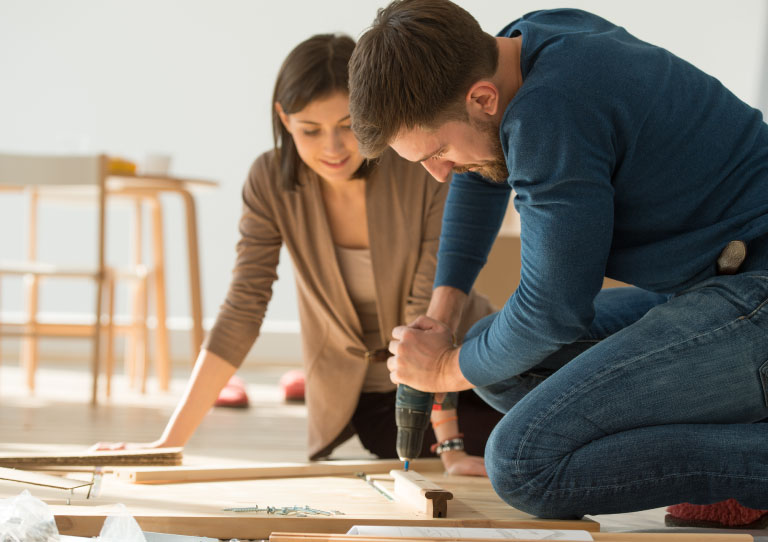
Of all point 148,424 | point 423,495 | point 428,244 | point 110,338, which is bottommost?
point 148,424

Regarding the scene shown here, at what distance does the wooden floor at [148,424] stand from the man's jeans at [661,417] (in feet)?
0.89

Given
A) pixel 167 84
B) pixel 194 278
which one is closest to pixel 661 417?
pixel 194 278

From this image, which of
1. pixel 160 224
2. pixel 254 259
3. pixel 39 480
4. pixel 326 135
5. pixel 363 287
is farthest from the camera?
pixel 160 224

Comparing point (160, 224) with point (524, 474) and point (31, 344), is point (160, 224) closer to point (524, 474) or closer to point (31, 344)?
point (31, 344)

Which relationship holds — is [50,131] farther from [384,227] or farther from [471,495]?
[471,495]

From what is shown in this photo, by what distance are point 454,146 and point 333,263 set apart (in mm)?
869

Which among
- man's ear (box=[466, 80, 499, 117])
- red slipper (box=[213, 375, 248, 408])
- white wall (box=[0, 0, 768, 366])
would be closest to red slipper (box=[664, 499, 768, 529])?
man's ear (box=[466, 80, 499, 117])

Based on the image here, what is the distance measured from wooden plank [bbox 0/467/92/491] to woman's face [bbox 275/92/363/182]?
0.83 meters

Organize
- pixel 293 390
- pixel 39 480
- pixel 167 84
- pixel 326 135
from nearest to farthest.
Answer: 1. pixel 39 480
2. pixel 326 135
3. pixel 293 390
4. pixel 167 84

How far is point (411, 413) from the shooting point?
1621mm

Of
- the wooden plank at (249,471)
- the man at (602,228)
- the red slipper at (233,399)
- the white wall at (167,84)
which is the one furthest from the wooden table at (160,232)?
the man at (602,228)

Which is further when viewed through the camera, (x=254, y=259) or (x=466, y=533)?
(x=254, y=259)

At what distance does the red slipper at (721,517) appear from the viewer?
1.46 meters

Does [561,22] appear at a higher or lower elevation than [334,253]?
higher
